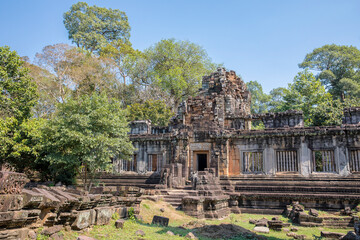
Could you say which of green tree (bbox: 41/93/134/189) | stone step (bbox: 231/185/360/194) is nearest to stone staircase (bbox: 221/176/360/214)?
stone step (bbox: 231/185/360/194)

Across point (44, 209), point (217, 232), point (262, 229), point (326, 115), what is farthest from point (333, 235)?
point (326, 115)

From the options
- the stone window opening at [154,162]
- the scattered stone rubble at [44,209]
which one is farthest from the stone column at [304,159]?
the scattered stone rubble at [44,209]

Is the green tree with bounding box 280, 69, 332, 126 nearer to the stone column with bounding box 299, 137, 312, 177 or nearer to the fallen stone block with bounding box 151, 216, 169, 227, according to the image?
the stone column with bounding box 299, 137, 312, 177

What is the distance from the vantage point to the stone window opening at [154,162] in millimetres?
22547

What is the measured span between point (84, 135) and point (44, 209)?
31.3ft

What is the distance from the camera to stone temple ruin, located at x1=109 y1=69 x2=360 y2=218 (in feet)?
54.1

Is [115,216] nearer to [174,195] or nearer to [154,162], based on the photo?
[174,195]

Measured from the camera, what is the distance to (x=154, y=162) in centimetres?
2278

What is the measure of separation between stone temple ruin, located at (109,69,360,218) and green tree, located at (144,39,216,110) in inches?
433

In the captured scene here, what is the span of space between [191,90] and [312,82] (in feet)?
43.3

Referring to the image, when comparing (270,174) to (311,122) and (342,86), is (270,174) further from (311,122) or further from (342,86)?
(342,86)

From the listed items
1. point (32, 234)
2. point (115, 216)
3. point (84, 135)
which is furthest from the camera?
point (84, 135)

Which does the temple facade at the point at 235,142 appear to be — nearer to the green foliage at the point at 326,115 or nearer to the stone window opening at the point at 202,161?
the stone window opening at the point at 202,161

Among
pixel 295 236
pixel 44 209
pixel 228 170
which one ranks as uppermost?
pixel 228 170
